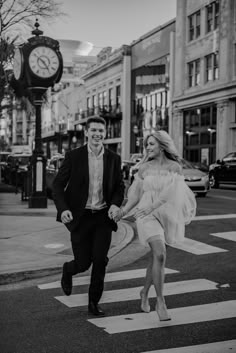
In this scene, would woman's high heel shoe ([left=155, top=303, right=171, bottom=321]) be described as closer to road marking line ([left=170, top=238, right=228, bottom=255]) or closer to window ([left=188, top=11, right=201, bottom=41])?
road marking line ([left=170, top=238, right=228, bottom=255])

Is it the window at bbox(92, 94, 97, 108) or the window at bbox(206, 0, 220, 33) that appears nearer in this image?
the window at bbox(206, 0, 220, 33)

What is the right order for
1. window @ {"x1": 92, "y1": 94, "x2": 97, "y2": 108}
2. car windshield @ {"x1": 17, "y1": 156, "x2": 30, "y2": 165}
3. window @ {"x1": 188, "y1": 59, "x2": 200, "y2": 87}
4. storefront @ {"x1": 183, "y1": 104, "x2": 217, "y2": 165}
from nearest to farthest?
car windshield @ {"x1": 17, "y1": 156, "x2": 30, "y2": 165}
storefront @ {"x1": 183, "y1": 104, "x2": 217, "y2": 165}
window @ {"x1": 188, "y1": 59, "x2": 200, "y2": 87}
window @ {"x1": 92, "y1": 94, "x2": 97, "y2": 108}

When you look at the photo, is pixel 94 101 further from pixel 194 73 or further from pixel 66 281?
pixel 66 281

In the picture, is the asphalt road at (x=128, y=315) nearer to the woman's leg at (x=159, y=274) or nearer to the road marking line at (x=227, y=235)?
the woman's leg at (x=159, y=274)

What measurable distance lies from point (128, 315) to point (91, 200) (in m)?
1.21

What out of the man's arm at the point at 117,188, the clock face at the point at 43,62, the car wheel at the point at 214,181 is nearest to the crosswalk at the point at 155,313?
the man's arm at the point at 117,188

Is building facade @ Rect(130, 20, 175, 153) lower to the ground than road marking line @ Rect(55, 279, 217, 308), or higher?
higher

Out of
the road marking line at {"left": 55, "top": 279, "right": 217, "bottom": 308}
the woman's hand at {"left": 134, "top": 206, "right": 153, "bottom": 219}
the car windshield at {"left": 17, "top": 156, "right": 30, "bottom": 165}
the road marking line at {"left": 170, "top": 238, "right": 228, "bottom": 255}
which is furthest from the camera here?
the car windshield at {"left": 17, "top": 156, "right": 30, "bottom": 165}

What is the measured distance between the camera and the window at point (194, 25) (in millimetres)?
41875

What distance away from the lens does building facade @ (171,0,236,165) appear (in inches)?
1463

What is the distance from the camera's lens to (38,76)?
52.6 ft

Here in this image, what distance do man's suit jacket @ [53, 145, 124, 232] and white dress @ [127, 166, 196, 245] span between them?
28 centimetres

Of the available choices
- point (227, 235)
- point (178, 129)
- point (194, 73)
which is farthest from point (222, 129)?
point (227, 235)

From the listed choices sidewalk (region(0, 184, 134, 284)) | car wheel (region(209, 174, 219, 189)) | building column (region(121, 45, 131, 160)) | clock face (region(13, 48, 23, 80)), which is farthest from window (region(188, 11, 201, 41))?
sidewalk (region(0, 184, 134, 284))
